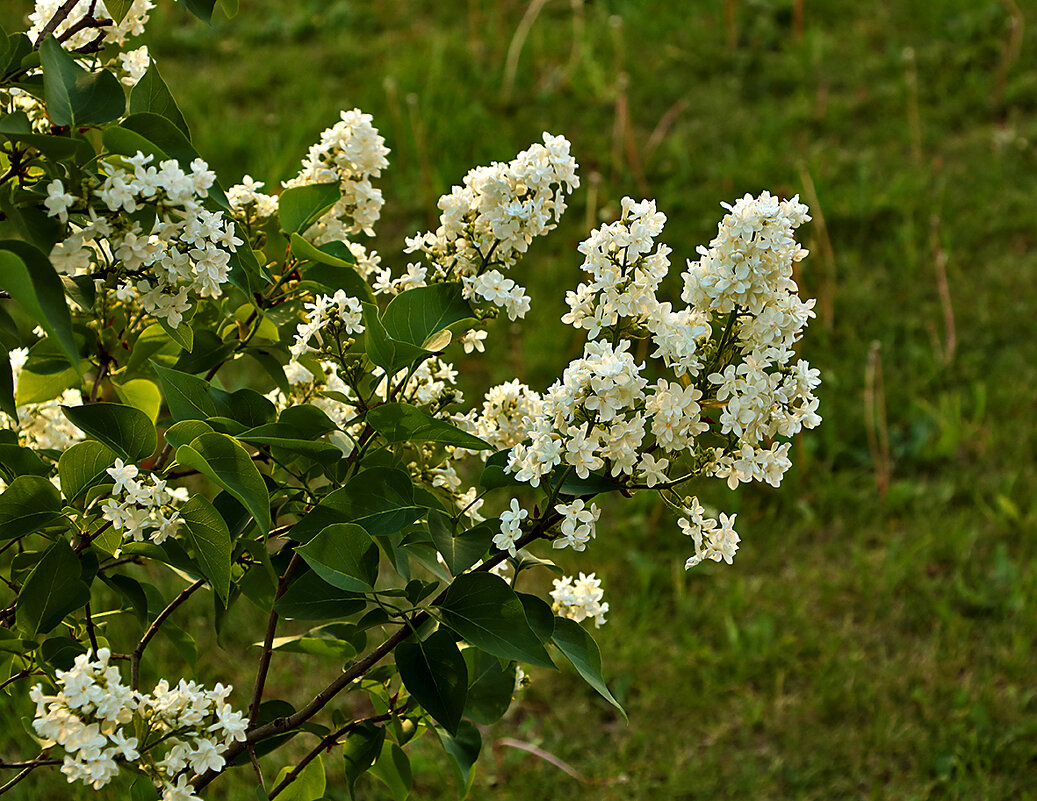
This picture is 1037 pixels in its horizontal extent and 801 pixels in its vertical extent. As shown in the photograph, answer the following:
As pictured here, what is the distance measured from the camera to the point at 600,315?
1.21 metres

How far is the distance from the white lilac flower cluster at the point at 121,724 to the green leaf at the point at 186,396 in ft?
0.85

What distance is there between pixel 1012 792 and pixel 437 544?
194cm

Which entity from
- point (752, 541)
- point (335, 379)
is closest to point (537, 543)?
point (752, 541)

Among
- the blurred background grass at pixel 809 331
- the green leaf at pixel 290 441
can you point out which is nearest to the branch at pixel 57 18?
the green leaf at pixel 290 441

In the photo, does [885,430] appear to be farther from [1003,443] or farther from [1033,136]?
[1033,136]

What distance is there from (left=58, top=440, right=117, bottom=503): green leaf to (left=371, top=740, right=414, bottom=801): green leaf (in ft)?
1.80

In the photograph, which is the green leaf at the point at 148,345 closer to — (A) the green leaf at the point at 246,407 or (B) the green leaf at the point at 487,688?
(A) the green leaf at the point at 246,407

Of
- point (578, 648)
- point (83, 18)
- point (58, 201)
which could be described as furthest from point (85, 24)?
point (578, 648)

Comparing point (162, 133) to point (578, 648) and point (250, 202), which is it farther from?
point (578, 648)

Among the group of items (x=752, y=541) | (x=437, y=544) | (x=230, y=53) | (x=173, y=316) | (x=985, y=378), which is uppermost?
(x=230, y=53)

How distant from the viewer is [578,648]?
4.11 ft

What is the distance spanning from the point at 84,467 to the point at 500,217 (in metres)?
0.52

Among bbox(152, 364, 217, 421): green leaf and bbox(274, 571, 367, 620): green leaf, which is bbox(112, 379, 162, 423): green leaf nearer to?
bbox(152, 364, 217, 421): green leaf

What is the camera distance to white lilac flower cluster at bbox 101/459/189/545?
1128 millimetres
